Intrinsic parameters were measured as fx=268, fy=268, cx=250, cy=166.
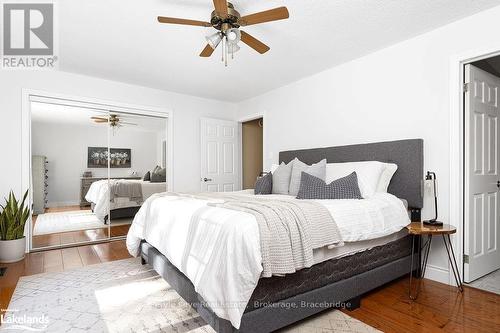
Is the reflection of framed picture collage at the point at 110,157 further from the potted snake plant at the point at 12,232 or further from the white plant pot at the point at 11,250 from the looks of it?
the white plant pot at the point at 11,250

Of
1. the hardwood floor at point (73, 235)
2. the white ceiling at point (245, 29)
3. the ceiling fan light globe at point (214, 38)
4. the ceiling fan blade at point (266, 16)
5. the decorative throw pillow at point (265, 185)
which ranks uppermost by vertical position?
the white ceiling at point (245, 29)

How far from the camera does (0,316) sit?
1.98 metres

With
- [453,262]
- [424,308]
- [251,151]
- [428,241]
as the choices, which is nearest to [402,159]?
[428,241]

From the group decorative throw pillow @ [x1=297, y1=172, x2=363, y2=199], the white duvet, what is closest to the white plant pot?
the white duvet

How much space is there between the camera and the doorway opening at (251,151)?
5.84 meters

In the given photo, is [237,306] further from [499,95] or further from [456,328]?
[499,95]

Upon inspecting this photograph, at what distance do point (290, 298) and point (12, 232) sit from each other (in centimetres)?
348

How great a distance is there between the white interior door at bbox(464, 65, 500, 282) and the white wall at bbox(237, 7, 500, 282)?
178 mm

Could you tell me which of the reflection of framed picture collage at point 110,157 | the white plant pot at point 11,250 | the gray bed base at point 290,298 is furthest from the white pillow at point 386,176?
the white plant pot at point 11,250

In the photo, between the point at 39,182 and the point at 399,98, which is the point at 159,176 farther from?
the point at 399,98

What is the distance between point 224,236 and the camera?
61.6 inches

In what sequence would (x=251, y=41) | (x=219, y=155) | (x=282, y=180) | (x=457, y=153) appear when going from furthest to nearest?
(x=219, y=155)
(x=282, y=180)
(x=457, y=153)
(x=251, y=41)

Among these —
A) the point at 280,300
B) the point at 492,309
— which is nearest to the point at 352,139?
the point at 492,309

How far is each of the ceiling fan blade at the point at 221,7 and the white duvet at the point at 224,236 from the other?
1.46 m
